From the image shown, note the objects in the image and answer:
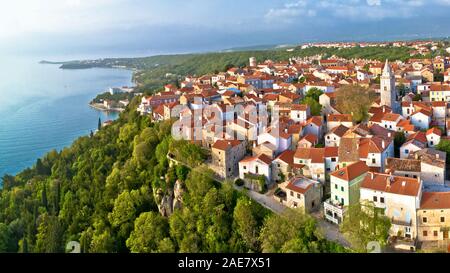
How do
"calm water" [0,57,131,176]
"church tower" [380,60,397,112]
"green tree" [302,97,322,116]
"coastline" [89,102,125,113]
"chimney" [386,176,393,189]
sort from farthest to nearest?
"coastline" [89,102,125,113], "calm water" [0,57,131,176], "church tower" [380,60,397,112], "green tree" [302,97,322,116], "chimney" [386,176,393,189]

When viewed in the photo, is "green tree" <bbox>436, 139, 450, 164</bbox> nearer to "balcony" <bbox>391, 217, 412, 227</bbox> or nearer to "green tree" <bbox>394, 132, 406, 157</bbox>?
"green tree" <bbox>394, 132, 406, 157</bbox>

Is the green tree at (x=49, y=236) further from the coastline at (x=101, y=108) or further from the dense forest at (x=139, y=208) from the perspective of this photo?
the coastline at (x=101, y=108)

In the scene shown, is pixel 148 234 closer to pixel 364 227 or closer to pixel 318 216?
pixel 318 216

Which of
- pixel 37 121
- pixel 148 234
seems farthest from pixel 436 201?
pixel 37 121

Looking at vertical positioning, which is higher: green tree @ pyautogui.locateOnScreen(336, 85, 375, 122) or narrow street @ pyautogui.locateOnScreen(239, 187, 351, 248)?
green tree @ pyautogui.locateOnScreen(336, 85, 375, 122)

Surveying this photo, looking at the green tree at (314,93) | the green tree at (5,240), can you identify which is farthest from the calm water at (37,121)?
the green tree at (314,93)

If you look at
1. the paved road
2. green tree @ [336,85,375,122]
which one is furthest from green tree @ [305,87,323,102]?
the paved road
